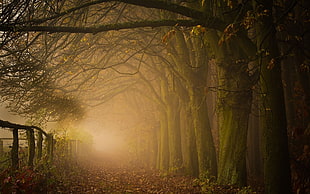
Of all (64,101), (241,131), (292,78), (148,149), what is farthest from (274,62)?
(148,149)

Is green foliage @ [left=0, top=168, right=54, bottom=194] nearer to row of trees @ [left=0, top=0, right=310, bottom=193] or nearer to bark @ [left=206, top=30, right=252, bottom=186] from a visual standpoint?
row of trees @ [left=0, top=0, right=310, bottom=193]

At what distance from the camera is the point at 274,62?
20.4ft

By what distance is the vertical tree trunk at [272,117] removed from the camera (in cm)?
628

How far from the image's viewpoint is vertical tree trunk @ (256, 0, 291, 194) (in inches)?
247

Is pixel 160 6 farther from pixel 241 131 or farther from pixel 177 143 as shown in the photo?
pixel 177 143

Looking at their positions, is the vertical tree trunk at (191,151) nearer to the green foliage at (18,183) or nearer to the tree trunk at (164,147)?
the tree trunk at (164,147)

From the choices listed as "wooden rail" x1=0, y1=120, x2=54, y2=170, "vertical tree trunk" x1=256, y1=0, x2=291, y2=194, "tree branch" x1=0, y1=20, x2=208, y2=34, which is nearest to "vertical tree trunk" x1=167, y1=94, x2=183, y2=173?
"wooden rail" x1=0, y1=120, x2=54, y2=170

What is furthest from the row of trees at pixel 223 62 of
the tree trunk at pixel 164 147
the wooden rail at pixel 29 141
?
the wooden rail at pixel 29 141

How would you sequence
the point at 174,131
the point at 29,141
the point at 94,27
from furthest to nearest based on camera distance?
the point at 174,131 < the point at 29,141 < the point at 94,27

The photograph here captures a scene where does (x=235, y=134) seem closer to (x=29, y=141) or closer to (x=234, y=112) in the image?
(x=234, y=112)

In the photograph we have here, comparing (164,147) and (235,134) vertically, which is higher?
(235,134)

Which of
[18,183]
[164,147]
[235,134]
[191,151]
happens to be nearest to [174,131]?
[164,147]

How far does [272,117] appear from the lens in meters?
6.35

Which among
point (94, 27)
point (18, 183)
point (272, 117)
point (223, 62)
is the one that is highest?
point (94, 27)
